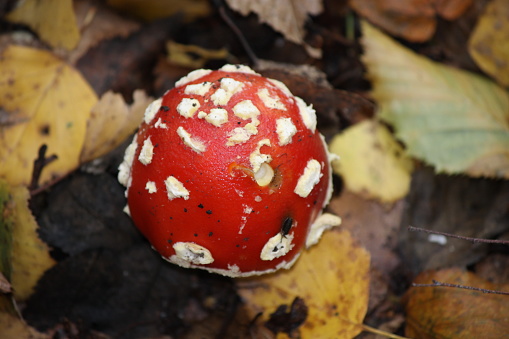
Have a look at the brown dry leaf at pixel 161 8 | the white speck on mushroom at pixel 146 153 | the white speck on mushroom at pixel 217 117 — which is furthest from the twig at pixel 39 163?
the white speck on mushroom at pixel 217 117

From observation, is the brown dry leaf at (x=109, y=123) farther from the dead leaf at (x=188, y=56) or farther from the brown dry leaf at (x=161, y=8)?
the brown dry leaf at (x=161, y=8)

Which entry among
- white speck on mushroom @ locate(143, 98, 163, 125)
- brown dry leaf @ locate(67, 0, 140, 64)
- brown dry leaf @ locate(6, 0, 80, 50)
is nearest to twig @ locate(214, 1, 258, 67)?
brown dry leaf @ locate(67, 0, 140, 64)

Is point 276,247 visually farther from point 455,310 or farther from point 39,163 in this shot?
point 39,163

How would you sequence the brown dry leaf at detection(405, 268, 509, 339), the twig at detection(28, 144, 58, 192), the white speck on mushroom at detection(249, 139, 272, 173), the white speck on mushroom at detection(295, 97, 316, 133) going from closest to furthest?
the white speck on mushroom at detection(249, 139, 272, 173) < the white speck on mushroom at detection(295, 97, 316, 133) < the brown dry leaf at detection(405, 268, 509, 339) < the twig at detection(28, 144, 58, 192)

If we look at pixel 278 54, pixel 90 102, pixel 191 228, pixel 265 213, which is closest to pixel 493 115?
pixel 278 54

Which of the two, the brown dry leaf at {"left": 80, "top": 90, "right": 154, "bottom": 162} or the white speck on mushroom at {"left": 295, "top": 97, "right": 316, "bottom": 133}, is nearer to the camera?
the white speck on mushroom at {"left": 295, "top": 97, "right": 316, "bottom": 133}

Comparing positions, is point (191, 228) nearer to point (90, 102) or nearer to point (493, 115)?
point (90, 102)

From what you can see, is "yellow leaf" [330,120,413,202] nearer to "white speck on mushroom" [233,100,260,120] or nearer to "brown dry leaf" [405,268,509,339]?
"brown dry leaf" [405,268,509,339]
